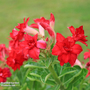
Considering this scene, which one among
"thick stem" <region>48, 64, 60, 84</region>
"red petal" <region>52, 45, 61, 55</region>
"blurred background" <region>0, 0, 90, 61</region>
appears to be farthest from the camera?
"blurred background" <region>0, 0, 90, 61</region>

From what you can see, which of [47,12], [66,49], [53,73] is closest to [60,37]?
[66,49]

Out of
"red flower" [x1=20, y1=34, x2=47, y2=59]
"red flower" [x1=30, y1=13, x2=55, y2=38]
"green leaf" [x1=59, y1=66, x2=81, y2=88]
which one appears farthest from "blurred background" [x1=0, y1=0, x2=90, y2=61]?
"red flower" [x1=20, y1=34, x2=47, y2=59]

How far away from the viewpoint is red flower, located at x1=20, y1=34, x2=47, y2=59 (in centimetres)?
88

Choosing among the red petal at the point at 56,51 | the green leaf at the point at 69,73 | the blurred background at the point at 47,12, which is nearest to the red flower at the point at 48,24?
the red petal at the point at 56,51

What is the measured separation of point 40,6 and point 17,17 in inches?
36.7

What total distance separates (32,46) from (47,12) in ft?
14.7

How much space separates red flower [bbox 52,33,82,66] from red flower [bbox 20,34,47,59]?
8 cm

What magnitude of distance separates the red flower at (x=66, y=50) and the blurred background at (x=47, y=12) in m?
3.07

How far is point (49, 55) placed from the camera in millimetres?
966

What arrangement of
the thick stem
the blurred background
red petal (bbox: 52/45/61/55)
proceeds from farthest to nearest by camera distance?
the blurred background, the thick stem, red petal (bbox: 52/45/61/55)

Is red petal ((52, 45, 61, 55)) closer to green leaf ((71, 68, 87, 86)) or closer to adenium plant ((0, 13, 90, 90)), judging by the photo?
adenium plant ((0, 13, 90, 90))

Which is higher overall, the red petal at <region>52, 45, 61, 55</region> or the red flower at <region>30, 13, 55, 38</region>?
the red flower at <region>30, 13, 55, 38</region>

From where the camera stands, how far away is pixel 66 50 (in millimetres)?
882

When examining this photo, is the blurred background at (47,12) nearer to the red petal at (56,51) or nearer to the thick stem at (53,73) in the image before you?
the thick stem at (53,73)
